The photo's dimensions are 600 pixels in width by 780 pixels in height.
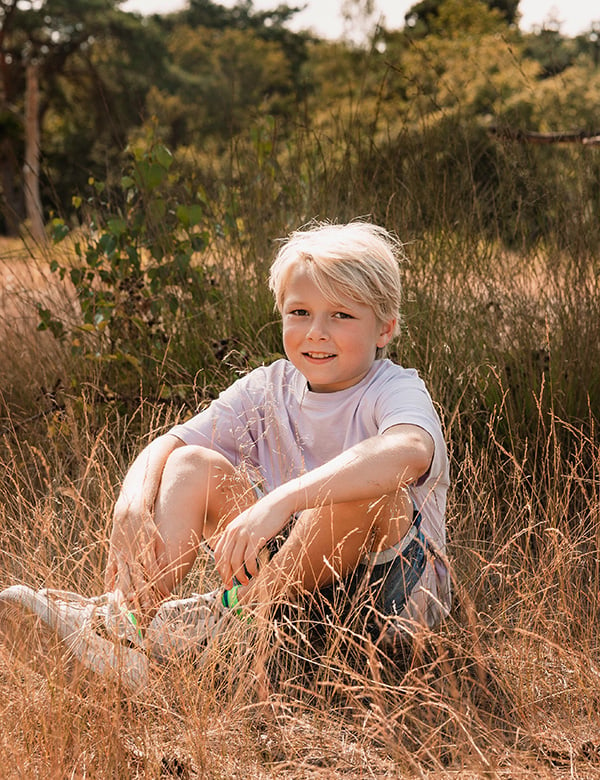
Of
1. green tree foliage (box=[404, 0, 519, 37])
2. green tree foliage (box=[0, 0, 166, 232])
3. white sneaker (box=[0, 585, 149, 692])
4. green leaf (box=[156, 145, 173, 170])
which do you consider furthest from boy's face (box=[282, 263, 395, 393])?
green tree foliage (box=[404, 0, 519, 37])

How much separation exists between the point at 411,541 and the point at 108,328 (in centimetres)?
181

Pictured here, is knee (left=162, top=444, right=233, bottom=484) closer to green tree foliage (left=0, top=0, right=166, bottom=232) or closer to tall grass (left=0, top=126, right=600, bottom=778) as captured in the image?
tall grass (left=0, top=126, right=600, bottom=778)

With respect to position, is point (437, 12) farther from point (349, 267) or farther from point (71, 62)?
point (349, 267)

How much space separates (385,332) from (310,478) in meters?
0.53

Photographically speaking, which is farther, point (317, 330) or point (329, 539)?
point (317, 330)

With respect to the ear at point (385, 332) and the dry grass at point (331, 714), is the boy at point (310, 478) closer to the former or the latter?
the ear at point (385, 332)

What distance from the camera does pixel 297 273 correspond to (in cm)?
196

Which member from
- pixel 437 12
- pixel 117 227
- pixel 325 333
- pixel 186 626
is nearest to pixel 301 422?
pixel 325 333

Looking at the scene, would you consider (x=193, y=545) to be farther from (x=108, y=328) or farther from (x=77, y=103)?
(x=77, y=103)

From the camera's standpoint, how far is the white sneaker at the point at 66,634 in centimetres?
155

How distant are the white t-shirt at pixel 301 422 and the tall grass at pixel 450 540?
21 centimetres

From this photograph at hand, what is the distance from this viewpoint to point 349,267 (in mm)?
1918

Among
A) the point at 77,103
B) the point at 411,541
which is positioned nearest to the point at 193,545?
the point at 411,541

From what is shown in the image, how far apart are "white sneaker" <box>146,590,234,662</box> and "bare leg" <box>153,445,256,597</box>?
73 millimetres
